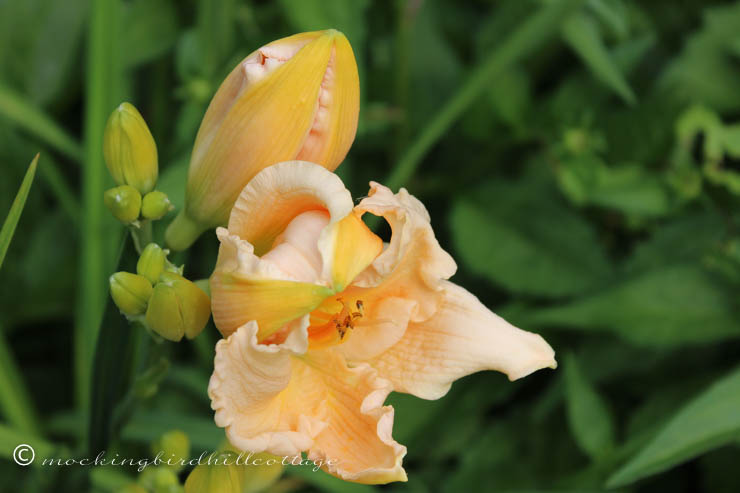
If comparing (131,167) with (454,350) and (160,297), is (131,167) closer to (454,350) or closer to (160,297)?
(160,297)

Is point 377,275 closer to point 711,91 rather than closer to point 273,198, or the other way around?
point 273,198

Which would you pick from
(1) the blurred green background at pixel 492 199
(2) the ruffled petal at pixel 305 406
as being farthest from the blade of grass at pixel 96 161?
(2) the ruffled petal at pixel 305 406

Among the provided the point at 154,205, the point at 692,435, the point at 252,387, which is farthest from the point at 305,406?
the point at 692,435

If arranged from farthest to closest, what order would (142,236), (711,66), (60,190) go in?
(711,66), (60,190), (142,236)

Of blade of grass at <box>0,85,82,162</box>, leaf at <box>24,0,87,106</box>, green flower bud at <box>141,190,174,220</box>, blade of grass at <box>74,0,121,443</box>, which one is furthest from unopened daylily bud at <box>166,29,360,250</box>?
leaf at <box>24,0,87,106</box>

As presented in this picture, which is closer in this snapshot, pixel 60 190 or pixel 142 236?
pixel 142 236

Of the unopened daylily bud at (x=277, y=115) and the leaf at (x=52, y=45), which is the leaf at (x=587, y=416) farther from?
the leaf at (x=52, y=45)
